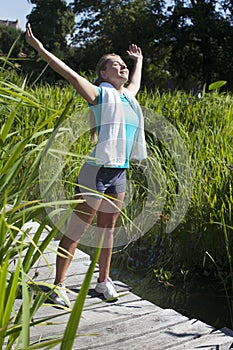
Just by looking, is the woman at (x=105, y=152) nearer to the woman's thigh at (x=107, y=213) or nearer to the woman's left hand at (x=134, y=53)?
the woman's thigh at (x=107, y=213)

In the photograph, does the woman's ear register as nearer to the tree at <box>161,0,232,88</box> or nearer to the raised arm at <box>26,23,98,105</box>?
the raised arm at <box>26,23,98,105</box>

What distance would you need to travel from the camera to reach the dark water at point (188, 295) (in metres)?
2.96

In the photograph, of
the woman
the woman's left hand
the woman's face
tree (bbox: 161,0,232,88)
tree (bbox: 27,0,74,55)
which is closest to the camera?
the woman

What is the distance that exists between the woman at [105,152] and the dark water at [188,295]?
648mm

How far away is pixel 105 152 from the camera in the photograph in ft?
7.61

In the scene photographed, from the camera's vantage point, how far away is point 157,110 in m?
4.98

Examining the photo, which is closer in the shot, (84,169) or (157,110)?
(84,169)

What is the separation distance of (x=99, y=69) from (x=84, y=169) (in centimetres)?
48

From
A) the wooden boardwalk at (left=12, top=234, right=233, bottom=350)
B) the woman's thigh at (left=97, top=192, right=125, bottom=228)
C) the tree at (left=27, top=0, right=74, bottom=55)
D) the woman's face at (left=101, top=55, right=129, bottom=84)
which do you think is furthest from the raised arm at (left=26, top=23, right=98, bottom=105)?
the tree at (left=27, top=0, right=74, bottom=55)

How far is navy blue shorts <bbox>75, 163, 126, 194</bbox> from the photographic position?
235 centimetres

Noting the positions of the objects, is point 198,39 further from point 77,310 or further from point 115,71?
point 77,310

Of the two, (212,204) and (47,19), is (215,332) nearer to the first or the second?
(212,204)

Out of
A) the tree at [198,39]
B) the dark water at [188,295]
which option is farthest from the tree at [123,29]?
the dark water at [188,295]

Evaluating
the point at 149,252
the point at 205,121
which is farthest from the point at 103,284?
the point at 205,121
